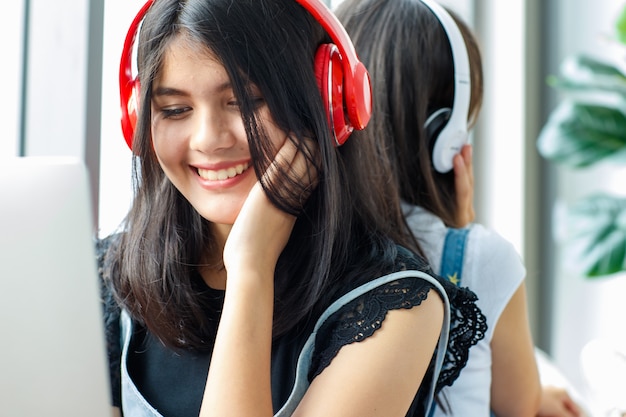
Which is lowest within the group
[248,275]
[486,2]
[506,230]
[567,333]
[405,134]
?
[567,333]

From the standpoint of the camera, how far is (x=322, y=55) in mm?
986

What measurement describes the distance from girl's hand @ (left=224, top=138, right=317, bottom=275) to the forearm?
26 mm

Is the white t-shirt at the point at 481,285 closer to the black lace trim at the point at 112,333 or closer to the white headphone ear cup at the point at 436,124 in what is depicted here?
the white headphone ear cup at the point at 436,124

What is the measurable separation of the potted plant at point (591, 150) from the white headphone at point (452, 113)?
0.62m

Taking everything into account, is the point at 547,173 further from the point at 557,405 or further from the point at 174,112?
A: the point at 174,112

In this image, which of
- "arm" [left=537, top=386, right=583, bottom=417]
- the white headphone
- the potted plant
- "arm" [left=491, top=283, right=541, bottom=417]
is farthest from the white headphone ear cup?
the potted plant

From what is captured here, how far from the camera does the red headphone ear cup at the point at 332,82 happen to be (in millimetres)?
984

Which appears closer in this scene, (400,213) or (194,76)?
(194,76)

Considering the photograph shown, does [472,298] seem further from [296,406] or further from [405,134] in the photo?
[405,134]

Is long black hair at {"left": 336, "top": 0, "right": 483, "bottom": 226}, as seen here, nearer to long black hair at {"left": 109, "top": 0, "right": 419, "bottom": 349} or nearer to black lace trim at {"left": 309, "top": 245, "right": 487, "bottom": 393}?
long black hair at {"left": 109, "top": 0, "right": 419, "bottom": 349}

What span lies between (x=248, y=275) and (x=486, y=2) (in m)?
1.90

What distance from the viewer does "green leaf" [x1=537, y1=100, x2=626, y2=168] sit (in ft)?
6.31

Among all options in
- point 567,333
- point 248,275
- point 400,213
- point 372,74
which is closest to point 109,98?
point 372,74

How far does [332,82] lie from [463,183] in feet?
1.69
